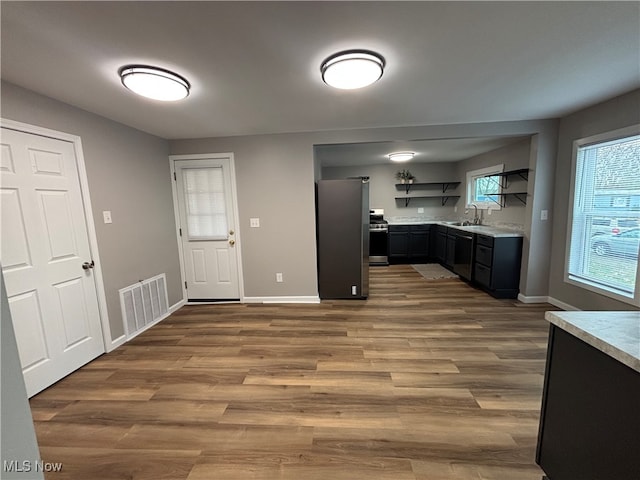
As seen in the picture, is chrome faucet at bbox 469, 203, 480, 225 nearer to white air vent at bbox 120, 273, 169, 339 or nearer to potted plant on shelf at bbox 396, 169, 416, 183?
potted plant on shelf at bbox 396, 169, 416, 183

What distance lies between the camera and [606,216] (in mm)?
2707

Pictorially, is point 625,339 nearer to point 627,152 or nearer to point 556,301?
point 627,152

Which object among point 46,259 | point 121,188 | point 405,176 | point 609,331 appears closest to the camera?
point 609,331

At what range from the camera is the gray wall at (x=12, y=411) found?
2.47ft

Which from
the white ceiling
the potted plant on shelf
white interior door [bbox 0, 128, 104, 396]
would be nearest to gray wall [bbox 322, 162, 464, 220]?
the potted plant on shelf

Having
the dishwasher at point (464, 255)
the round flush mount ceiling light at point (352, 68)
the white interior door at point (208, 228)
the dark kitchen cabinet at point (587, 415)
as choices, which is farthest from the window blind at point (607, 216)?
the white interior door at point (208, 228)

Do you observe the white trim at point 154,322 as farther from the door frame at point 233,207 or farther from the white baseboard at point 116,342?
the door frame at point 233,207

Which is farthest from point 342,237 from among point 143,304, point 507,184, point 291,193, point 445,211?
point 445,211

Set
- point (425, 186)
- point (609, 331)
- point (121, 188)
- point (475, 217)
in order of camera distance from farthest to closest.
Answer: point (425, 186)
point (475, 217)
point (121, 188)
point (609, 331)

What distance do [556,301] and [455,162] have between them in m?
3.86

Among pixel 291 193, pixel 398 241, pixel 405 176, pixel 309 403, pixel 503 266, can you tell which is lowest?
pixel 309 403

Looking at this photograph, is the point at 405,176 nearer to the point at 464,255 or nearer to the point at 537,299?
the point at 464,255

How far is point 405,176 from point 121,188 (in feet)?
17.7

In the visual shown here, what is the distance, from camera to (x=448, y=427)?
5.23 feet
